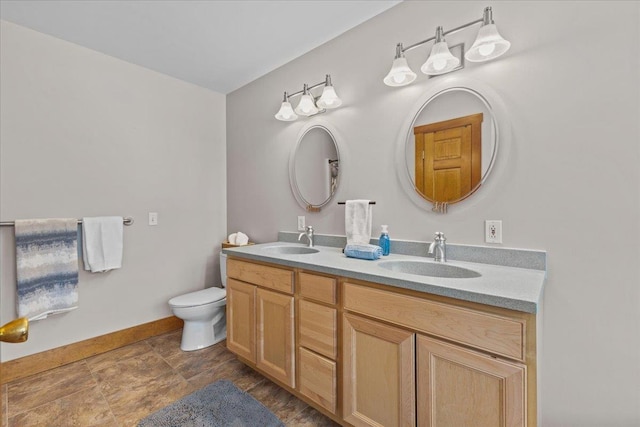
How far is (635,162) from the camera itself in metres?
1.17

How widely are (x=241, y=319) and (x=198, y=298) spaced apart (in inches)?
24.2

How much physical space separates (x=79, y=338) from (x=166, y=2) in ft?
7.85

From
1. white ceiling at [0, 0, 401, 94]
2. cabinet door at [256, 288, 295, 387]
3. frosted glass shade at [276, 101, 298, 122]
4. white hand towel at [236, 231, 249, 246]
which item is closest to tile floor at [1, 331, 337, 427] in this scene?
cabinet door at [256, 288, 295, 387]

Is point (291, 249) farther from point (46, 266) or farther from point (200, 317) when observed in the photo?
point (46, 266)

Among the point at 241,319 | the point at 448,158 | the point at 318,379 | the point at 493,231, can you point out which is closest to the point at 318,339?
the point at 318,379

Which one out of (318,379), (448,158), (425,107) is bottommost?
(318,379)

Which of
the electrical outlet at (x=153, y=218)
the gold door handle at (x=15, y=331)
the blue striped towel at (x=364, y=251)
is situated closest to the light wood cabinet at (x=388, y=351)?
the blue striped towel at (x=364, y=251)

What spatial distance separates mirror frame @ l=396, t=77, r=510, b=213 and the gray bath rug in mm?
1445

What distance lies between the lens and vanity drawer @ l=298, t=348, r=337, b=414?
1.47m

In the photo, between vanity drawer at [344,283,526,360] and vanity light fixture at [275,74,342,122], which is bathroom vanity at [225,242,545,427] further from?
vanity light fixture at [275,74,342,122]

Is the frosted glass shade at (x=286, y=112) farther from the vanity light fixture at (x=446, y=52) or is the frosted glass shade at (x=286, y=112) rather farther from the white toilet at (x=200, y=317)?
the white toilet at (x=200, y=317)

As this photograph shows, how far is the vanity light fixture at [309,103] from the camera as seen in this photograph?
6.64 feet

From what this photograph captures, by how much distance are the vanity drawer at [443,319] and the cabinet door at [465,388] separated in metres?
0.04

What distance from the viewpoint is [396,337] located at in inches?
48.8
